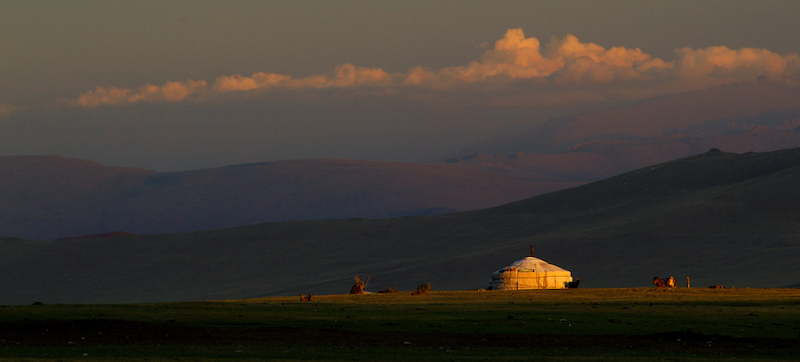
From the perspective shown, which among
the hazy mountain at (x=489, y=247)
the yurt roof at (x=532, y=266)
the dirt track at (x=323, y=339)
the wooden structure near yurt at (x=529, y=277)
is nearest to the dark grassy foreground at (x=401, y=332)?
the dirt track at (x=323, y=339)

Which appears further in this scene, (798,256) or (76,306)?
(798,256)

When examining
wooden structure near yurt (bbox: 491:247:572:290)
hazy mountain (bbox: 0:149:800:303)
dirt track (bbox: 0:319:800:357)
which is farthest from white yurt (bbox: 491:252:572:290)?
dirt track (bbox: 0:319:800:357)

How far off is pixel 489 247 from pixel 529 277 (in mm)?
44669

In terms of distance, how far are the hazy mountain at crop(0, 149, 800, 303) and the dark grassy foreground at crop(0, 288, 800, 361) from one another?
41.2 metres

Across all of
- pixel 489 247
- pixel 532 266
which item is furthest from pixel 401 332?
pixel 489 247

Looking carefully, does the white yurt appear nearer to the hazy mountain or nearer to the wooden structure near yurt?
the wooden structure near yurt

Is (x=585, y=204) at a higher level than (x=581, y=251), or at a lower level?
higher

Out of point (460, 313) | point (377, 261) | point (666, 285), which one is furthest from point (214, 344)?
point (377, 261)

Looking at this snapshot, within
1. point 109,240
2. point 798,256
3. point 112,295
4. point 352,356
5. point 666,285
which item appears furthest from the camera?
point 109,240

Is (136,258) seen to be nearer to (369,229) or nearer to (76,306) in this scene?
(369,229)

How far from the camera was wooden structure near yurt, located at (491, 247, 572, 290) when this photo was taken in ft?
194

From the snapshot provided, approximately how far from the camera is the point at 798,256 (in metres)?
80.8

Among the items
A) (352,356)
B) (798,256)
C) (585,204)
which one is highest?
(585,204)

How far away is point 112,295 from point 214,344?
280 ft
